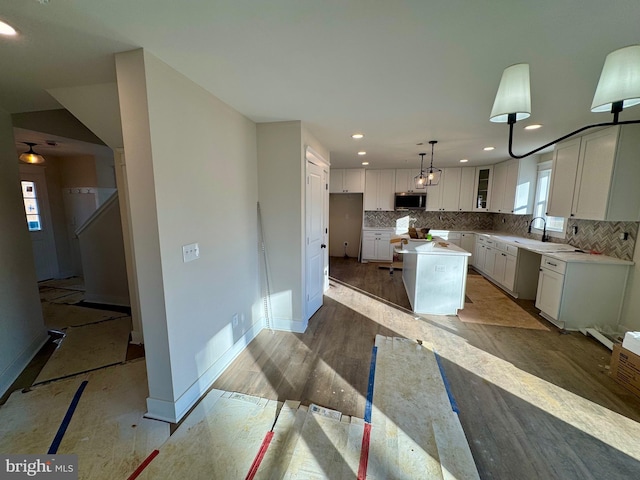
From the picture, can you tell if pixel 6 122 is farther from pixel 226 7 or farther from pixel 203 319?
pixel 226 7

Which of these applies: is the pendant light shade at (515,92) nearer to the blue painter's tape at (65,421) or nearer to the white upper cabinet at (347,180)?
the blue painter's tape at (65,421)

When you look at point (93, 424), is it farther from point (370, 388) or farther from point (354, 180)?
point (354, 180)

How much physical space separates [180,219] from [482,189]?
20.7 feet

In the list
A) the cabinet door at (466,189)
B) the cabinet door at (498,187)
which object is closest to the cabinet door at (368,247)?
the cabinet door at (466,189)

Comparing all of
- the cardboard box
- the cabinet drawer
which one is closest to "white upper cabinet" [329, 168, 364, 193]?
the cabinet drawer

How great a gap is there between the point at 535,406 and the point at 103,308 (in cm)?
516

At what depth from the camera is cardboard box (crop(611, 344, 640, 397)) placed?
7.00 feet

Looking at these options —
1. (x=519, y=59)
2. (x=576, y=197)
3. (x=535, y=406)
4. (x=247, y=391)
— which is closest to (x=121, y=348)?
(x=247, y=391)

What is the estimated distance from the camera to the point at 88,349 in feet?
9.02

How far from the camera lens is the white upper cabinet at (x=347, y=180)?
650 cm

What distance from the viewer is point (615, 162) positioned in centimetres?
290

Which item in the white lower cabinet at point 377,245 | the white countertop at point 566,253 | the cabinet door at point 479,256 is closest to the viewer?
the white countertop at point 566,253

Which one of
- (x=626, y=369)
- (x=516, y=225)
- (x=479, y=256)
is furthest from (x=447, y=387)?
(x=516, y=225)

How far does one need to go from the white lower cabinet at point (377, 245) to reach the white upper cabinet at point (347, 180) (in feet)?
3.77
